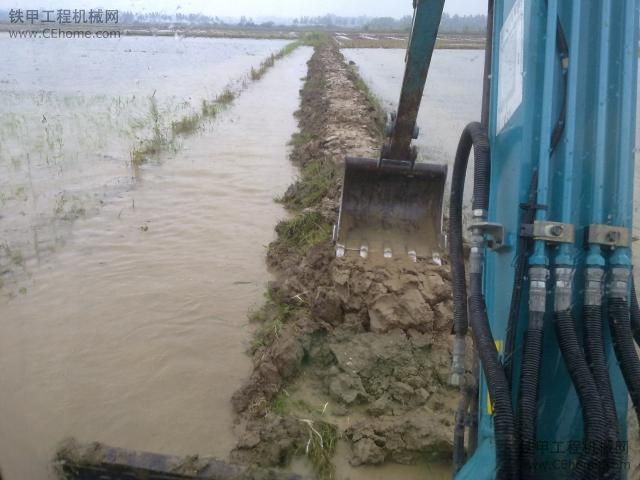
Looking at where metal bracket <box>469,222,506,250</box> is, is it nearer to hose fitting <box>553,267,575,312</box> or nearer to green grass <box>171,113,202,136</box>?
hose fitting <box>553,267,575,312</box>

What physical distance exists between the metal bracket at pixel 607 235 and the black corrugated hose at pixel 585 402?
0.24 meters

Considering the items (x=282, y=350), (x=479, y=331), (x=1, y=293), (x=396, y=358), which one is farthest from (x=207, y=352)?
(x=479, y=331)

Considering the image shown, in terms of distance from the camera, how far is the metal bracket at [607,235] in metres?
1.67

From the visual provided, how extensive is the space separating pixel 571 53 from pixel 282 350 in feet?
8.62

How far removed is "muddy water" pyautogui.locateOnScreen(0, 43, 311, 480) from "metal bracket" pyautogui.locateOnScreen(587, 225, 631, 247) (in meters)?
2.44

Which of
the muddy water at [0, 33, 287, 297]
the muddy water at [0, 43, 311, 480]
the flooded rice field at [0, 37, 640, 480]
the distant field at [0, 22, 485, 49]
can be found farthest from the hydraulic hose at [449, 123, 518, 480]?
the distant field at [0, 22, 485, 49]

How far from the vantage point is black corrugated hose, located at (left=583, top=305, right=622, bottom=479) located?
1.53 metres

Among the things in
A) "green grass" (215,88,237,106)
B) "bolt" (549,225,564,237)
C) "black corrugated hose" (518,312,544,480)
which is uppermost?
"green grass" (215,88,237,106)

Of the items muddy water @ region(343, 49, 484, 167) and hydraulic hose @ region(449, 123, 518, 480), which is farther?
muddy water @ region(343, 49, 484, 167)

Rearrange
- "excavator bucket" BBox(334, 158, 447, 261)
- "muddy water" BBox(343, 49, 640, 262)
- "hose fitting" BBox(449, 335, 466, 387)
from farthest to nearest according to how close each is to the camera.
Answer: "muddy water" BBox(343, 49, 640, 262) → "excavator bucket" BBox(334, 158, 447, 261) → "hose fitting" BBox(449, 335, 466, 387)

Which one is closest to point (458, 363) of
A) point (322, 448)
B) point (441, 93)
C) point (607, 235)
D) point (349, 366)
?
point (607, 235)

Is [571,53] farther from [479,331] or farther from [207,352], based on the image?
[207,352]

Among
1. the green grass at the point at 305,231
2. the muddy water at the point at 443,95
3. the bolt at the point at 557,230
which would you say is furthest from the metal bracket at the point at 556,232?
the muddy water at the point at 443,95

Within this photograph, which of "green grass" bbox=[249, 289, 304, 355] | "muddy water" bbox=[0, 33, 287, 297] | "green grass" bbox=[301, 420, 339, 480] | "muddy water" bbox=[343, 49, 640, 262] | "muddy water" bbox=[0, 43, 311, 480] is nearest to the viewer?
"green grass" bbox=[301, 420, 339, 480]
